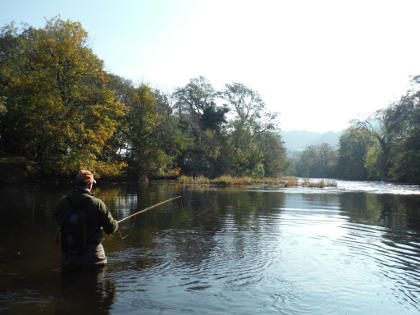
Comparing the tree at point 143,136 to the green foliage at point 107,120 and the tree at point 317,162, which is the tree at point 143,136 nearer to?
the green foliage at point 107,120

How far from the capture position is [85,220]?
5848 millimetres

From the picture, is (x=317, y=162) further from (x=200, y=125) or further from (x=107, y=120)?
(x=107, y=120)

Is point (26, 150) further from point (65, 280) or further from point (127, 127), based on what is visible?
point (65, 280)

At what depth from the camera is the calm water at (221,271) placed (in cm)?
566

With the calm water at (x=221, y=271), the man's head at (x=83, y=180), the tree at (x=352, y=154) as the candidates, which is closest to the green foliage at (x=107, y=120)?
the calm water at (x=221, y=271)

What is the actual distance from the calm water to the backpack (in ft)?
1.89

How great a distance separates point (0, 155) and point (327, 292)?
120 feet

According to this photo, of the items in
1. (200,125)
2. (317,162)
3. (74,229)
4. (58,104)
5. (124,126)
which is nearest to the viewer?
(74,229)

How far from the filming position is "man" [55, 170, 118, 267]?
583 centimetres

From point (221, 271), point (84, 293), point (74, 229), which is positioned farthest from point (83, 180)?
point (221, 271)

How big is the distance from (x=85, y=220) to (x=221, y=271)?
122 inches

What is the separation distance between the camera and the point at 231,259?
28.0ft

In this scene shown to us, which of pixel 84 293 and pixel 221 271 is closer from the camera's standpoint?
pixel 84 293

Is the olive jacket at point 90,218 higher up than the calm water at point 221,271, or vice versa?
the olive jacket at point 90,218
